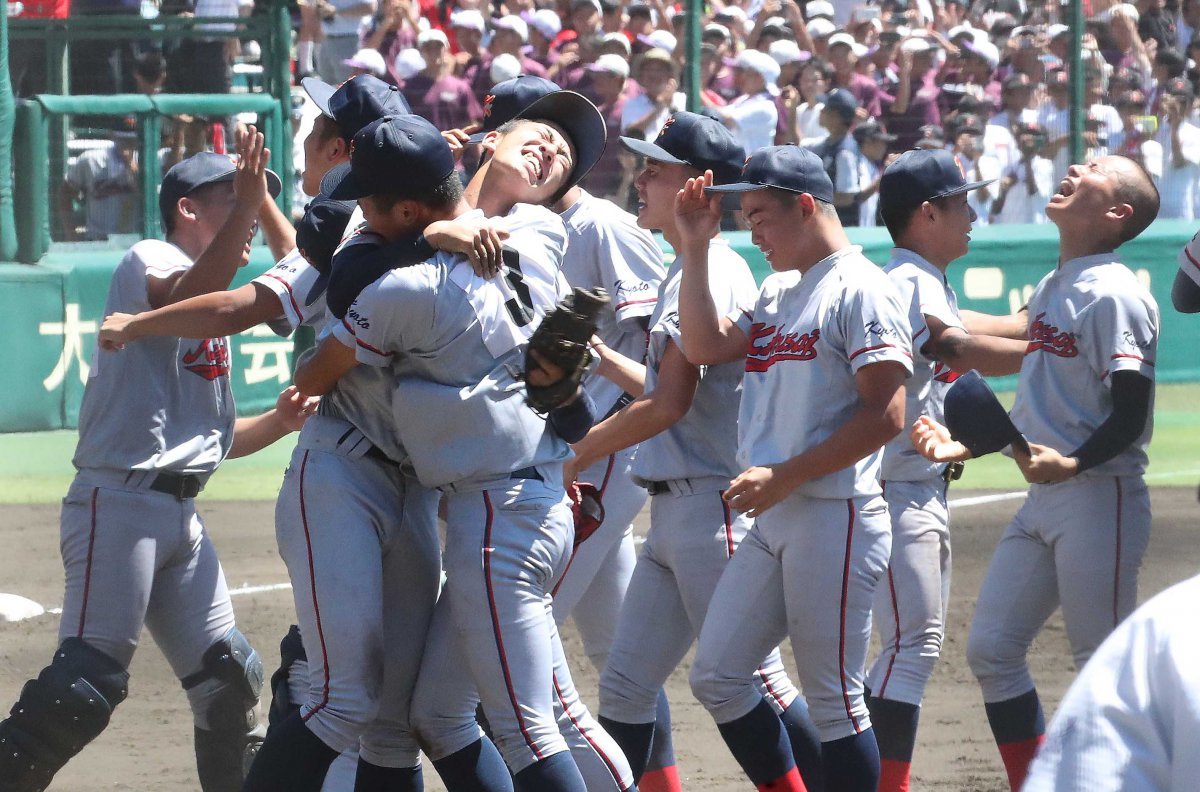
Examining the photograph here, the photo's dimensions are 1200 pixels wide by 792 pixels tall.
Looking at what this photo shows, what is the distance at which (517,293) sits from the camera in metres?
3.28

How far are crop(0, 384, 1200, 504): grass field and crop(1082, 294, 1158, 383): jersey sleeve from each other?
216 inches

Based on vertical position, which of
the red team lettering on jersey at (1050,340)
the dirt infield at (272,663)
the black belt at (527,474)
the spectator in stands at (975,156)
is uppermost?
the red team lettering on jersey at (1050,340)

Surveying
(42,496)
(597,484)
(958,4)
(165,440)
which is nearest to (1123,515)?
(597,484)

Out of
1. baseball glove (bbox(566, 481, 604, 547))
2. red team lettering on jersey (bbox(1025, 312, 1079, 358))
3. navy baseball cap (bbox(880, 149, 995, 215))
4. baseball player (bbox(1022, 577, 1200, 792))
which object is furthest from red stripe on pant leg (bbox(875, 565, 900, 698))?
baseball player (bbox(1022, 577, 1200, 792))

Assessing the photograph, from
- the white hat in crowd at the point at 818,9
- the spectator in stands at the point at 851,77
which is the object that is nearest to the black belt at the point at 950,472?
the spectator in stands at the point at 851,77

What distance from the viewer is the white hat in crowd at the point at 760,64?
1138cm

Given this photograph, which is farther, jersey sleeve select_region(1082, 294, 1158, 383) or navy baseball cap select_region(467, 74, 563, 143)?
navy baseball cap select_region(467, 74, 563, 143)

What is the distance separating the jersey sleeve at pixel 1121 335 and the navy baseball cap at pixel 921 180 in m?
0.48

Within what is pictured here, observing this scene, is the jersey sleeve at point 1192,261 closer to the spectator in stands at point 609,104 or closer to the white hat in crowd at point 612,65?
the spectator in stands at point 609,104

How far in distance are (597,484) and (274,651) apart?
6.97 ft

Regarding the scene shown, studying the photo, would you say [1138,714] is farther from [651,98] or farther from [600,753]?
[651,98]

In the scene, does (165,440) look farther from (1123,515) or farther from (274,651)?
(1123,515)

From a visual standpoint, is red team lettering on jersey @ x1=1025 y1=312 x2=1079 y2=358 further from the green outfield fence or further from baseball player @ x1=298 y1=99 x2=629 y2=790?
the green outfield fence

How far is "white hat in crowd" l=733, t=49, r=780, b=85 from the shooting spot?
11383 millimetres
